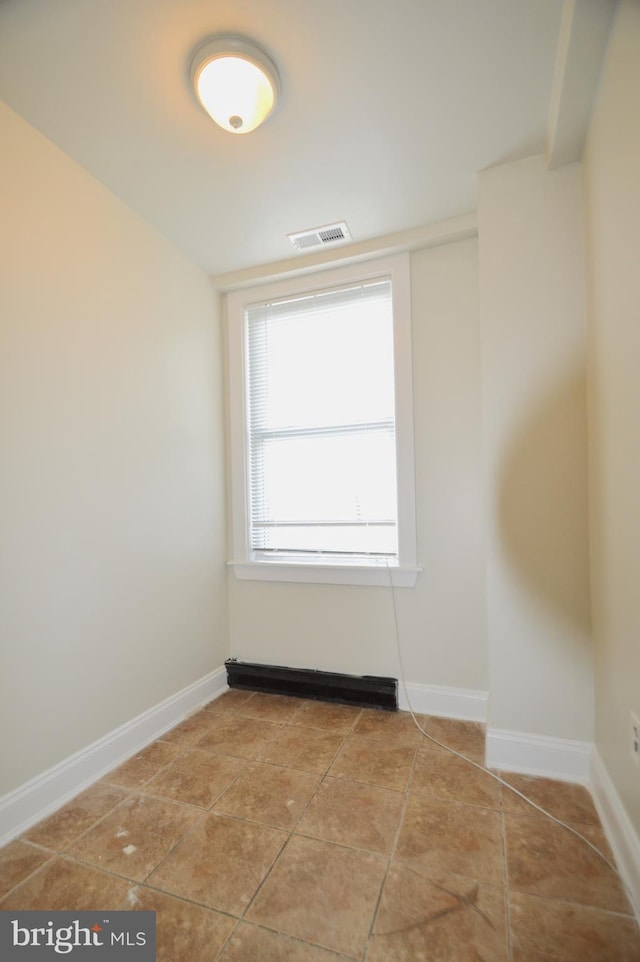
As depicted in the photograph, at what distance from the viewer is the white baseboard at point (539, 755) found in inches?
68.2

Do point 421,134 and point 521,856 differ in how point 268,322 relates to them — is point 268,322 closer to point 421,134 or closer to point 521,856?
point 421,134

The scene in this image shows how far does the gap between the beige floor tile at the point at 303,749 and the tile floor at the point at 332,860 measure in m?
0.01

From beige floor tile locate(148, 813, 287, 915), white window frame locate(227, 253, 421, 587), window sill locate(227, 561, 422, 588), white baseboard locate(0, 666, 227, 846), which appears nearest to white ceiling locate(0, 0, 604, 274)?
white window frame locate(227, 253, 421, 587)

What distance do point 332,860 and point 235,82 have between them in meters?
2.60

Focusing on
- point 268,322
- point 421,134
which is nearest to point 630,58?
point 421,134

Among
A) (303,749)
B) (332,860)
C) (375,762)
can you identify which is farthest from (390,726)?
(332,860)

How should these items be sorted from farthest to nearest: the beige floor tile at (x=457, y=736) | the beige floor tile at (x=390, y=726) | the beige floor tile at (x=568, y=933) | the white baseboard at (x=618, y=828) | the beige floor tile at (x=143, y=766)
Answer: the beige floor tile at (x=390, y=726) → the beige floor tile at (x=457, y=736) → the beige floor tile at (x=143, y=766) → the white baseboard at (x=618, y=828) → the beige floor tile at (x=568, y=933)

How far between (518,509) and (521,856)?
1.21 m

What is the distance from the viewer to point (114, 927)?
1188 millimetres

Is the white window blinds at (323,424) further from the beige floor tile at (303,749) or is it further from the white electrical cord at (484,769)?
the beige floor tile at (303,749)

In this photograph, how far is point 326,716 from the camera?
7.67ft

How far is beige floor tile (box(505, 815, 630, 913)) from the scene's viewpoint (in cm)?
124

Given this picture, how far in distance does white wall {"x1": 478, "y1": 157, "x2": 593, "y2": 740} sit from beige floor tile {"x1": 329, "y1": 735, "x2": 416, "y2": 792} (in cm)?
44

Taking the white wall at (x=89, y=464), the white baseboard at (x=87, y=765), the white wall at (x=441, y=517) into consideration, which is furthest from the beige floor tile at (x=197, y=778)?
the white wall at (x=441, y=517)
